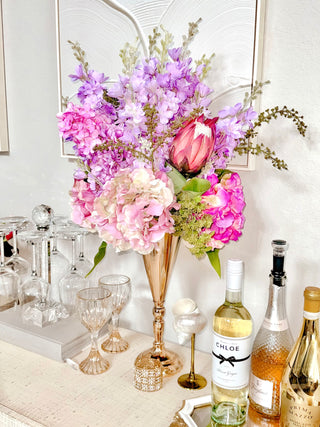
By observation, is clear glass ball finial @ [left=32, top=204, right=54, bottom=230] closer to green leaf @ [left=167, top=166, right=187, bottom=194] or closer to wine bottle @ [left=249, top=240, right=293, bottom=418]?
green leaf @ [left=167, top=166, right=187, bottom=194]

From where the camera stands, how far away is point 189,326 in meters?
0.94

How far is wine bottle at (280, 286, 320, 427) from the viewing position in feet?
2.38

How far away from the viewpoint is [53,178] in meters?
1.35

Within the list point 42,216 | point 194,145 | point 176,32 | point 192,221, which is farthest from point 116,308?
point 176,32

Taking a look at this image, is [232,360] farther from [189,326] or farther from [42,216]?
[42,216]

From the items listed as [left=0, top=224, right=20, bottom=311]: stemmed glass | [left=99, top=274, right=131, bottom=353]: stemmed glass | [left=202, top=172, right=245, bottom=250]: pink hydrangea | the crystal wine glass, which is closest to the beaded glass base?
[left=99, top=274, right=131, bottom=353]: stemmed glass

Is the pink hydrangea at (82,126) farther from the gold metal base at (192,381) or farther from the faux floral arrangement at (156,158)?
the gold metal base at (192,381)

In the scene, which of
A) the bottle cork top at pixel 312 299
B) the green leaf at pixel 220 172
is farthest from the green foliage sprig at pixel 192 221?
the bottle cork top at pixel 312 299

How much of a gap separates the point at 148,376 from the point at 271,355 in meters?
0.28

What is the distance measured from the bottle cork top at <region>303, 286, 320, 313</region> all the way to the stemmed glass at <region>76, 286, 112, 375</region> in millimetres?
476

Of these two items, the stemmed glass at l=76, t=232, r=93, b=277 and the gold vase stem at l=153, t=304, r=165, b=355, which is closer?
the gold vase stem at l=153, t=304, r=165, b=355

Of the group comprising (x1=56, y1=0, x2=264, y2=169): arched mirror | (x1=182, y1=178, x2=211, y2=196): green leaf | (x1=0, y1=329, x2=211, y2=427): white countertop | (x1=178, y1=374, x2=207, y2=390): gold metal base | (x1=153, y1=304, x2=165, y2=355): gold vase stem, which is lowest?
(x1=0, y1=329, x2=211, y2=427): white countertop

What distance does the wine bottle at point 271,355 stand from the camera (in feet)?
2.64

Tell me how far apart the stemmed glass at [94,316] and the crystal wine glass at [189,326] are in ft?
0.56
